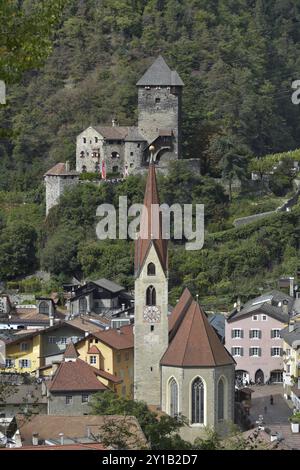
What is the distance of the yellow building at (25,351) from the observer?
54250 millimetres

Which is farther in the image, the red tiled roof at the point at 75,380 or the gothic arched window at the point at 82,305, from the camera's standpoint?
the gothic arched window at the point at 82,305

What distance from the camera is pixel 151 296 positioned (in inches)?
1879

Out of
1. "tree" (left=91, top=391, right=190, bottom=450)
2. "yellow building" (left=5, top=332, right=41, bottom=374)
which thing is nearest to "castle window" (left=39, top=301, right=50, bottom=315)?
"yellow building" (left=5, top=332, right=41, bottom=374)

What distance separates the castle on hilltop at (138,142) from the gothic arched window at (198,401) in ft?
74.2

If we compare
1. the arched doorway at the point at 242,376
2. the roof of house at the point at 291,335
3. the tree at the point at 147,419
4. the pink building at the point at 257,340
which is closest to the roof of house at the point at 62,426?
the tree at the point at 147,419

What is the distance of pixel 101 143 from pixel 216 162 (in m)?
4.67

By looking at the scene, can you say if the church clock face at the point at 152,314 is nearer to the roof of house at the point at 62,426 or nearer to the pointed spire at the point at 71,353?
the pointed spire at the point at 71,353

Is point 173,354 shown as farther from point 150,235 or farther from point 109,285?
point 109,285

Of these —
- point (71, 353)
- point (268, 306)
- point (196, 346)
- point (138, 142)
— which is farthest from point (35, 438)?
point (138, 142)

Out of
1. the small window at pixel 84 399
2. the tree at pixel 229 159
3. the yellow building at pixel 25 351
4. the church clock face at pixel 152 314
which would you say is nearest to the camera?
the small window at pixel 84 399

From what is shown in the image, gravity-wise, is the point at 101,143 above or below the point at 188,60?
below

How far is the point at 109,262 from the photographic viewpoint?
6525 cm
